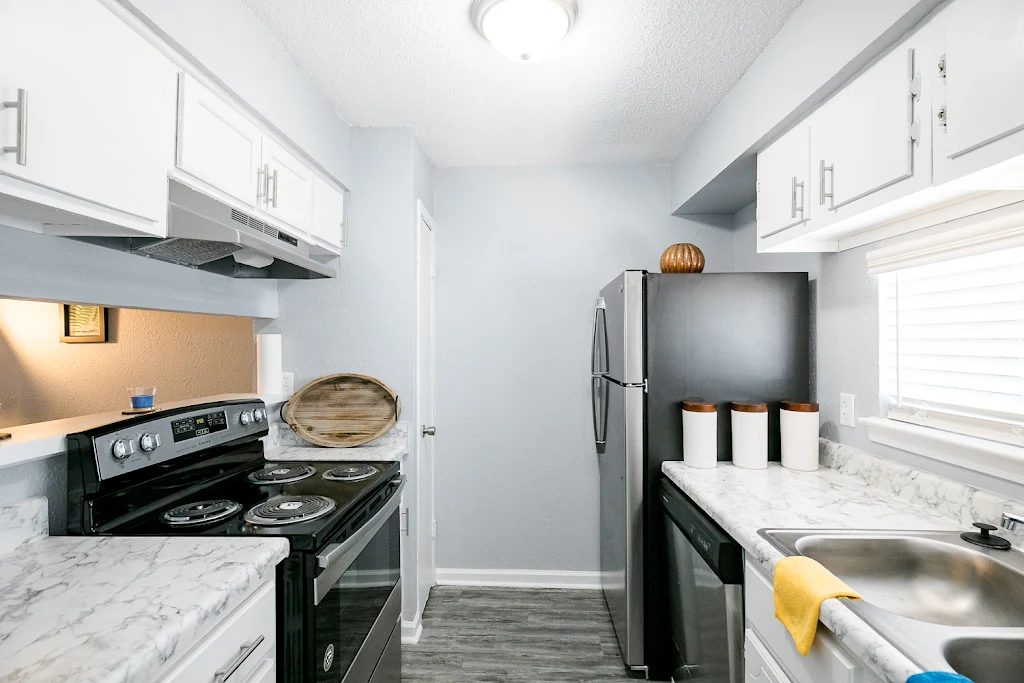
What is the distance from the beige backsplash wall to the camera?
1.50m

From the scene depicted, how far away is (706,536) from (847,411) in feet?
2.79

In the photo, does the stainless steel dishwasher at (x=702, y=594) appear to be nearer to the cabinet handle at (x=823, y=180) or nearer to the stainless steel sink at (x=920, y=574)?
the stainless steel sink at (x=920, y=574)

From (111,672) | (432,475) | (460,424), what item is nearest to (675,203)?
(460,424)

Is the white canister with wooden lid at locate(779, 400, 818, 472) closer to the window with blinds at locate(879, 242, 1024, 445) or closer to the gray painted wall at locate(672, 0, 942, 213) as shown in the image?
the window with blinds at locate(879, 242, 1024, 445)

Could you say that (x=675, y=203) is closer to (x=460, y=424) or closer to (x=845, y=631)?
(x=460, y=424)

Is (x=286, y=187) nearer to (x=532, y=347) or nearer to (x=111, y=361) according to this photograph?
(x=111, y=361)

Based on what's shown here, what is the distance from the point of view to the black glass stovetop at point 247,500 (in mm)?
1392

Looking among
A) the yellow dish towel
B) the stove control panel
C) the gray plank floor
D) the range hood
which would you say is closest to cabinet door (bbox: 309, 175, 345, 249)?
the range hood

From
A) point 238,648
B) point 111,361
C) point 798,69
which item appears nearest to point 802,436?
point 798,69

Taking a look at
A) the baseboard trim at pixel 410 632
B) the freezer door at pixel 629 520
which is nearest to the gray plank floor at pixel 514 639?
the baseboard trim at pixel 410 632

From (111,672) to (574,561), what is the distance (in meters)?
2.73

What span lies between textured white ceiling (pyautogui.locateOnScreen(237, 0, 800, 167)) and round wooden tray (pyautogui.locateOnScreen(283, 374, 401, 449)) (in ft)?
4.17

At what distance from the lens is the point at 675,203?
10.2 feet

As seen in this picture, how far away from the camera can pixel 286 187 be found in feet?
6.75
